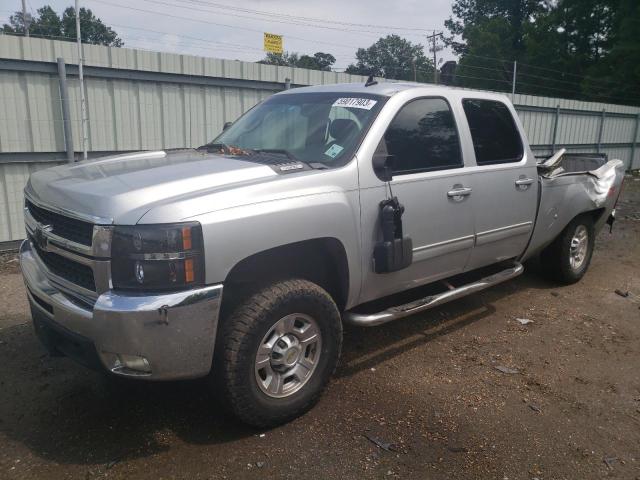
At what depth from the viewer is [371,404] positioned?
11.7ft

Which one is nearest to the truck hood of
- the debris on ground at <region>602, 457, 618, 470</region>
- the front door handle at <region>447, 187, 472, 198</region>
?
the front door handle at <region>447, 187, 472, 198</region>

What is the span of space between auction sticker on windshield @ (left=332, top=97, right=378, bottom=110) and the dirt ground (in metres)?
1.88

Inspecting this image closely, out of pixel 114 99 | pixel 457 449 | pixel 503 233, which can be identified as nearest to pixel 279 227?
pixel 457 449

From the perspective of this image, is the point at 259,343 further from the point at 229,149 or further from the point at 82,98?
the point at 82,98

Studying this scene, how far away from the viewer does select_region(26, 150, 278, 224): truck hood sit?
2.77 m

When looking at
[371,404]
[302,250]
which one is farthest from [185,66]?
[371,404]

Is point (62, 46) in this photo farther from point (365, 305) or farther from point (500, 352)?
point (500, 352)

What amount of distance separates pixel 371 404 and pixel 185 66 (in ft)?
21.0

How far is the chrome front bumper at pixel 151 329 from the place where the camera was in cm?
265

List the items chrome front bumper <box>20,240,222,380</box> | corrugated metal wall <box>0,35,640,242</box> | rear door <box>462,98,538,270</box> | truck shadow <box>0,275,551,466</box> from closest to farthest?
chrome front bumper <box>20,240,222,380</box> < truck shadow <box>0,275,551,466</box> < rear door <box>462,98,538,270</box> < corrugated metal wall <box>0,35,640,242</box>

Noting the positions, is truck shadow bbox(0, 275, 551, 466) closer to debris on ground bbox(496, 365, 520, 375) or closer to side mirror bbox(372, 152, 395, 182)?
debris on ground bbox(496, 365, 520, 375)

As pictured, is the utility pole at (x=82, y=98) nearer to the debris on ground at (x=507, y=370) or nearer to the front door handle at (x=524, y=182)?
the front door handle at (x=524, y=182)

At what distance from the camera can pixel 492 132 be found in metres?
4.79

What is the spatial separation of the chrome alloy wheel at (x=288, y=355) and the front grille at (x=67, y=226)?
1088mm
